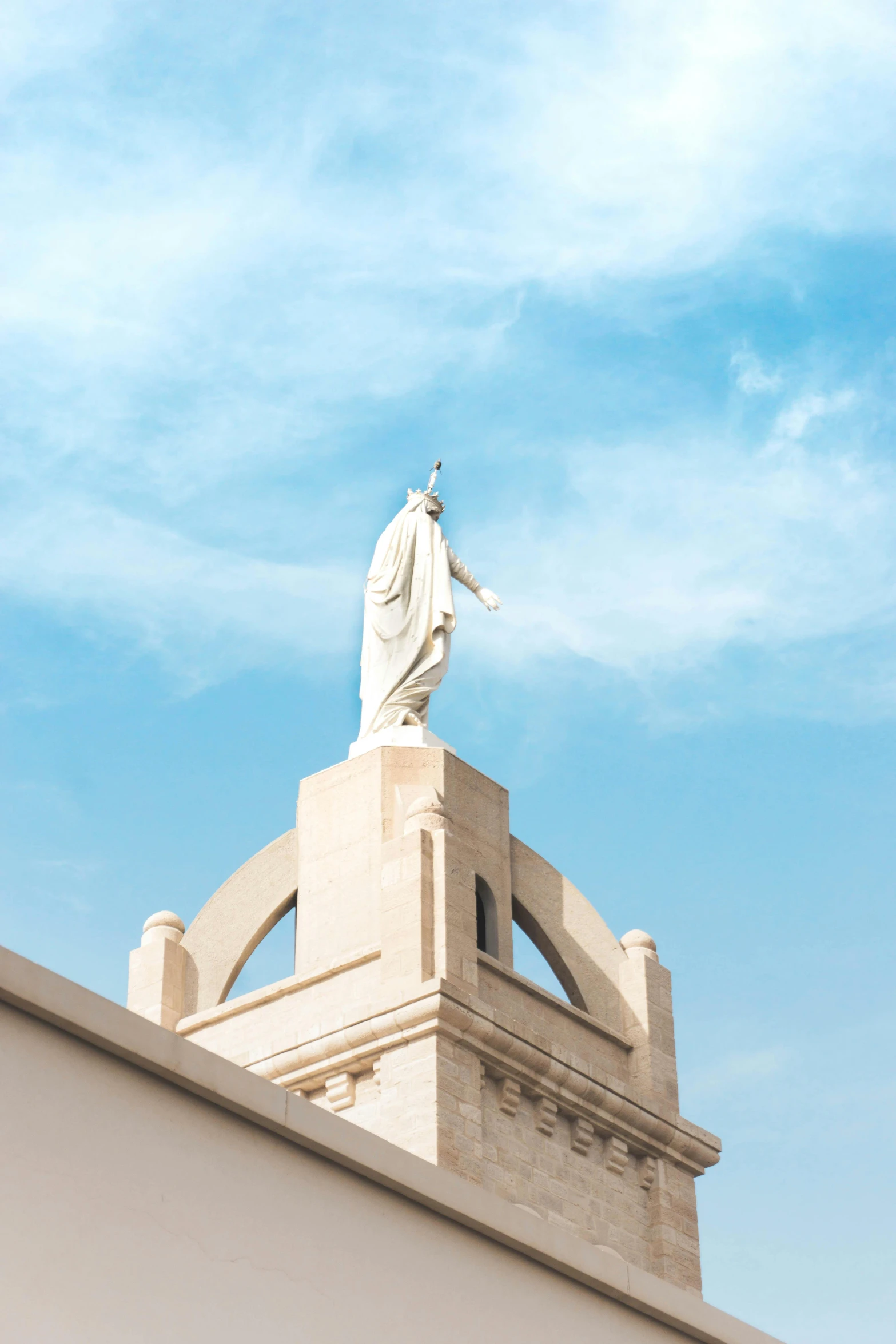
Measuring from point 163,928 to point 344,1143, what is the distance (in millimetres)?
13708

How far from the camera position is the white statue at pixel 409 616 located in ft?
75.7

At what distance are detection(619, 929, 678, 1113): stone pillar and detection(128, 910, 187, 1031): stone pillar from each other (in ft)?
16.0

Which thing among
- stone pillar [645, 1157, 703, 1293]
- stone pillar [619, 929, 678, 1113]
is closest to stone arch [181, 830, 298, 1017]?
stone pillar [619, 929, 678, 1113]

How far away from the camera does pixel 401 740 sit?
22375 millimetres

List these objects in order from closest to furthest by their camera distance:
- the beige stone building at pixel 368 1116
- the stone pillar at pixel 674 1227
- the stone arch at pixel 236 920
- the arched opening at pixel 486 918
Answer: the beige stone building at pixel 368 1116 < the stone pillar at pixel 674 1227 < the arched opening at pixel 486 918 < the stone arch at pixel 236 920

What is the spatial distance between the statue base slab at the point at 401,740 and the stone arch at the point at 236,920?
1.21 m

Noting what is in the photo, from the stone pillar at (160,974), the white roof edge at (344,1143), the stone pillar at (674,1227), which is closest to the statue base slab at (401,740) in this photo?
the stone pillar at (160,974)

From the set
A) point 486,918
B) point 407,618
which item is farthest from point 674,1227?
point 407,618

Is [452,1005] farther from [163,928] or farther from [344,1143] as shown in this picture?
[344,1143]

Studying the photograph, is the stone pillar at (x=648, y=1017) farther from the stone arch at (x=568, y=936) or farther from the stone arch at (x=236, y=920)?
the stone arch at (x=236, y=920)

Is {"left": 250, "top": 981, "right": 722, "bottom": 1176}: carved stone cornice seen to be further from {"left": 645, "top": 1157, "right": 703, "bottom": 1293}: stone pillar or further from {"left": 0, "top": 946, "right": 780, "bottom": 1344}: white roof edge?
{"left": 0, "top": 946, "right": 780, "bottom": 1344}: white roof edge

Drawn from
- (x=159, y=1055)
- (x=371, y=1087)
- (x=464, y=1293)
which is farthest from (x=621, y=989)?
(x=159, y=1055)

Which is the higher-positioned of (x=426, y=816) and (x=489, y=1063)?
(x=426, y=816)

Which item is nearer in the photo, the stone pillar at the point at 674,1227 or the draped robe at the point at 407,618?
the stone pillar at the point at 674,1227
